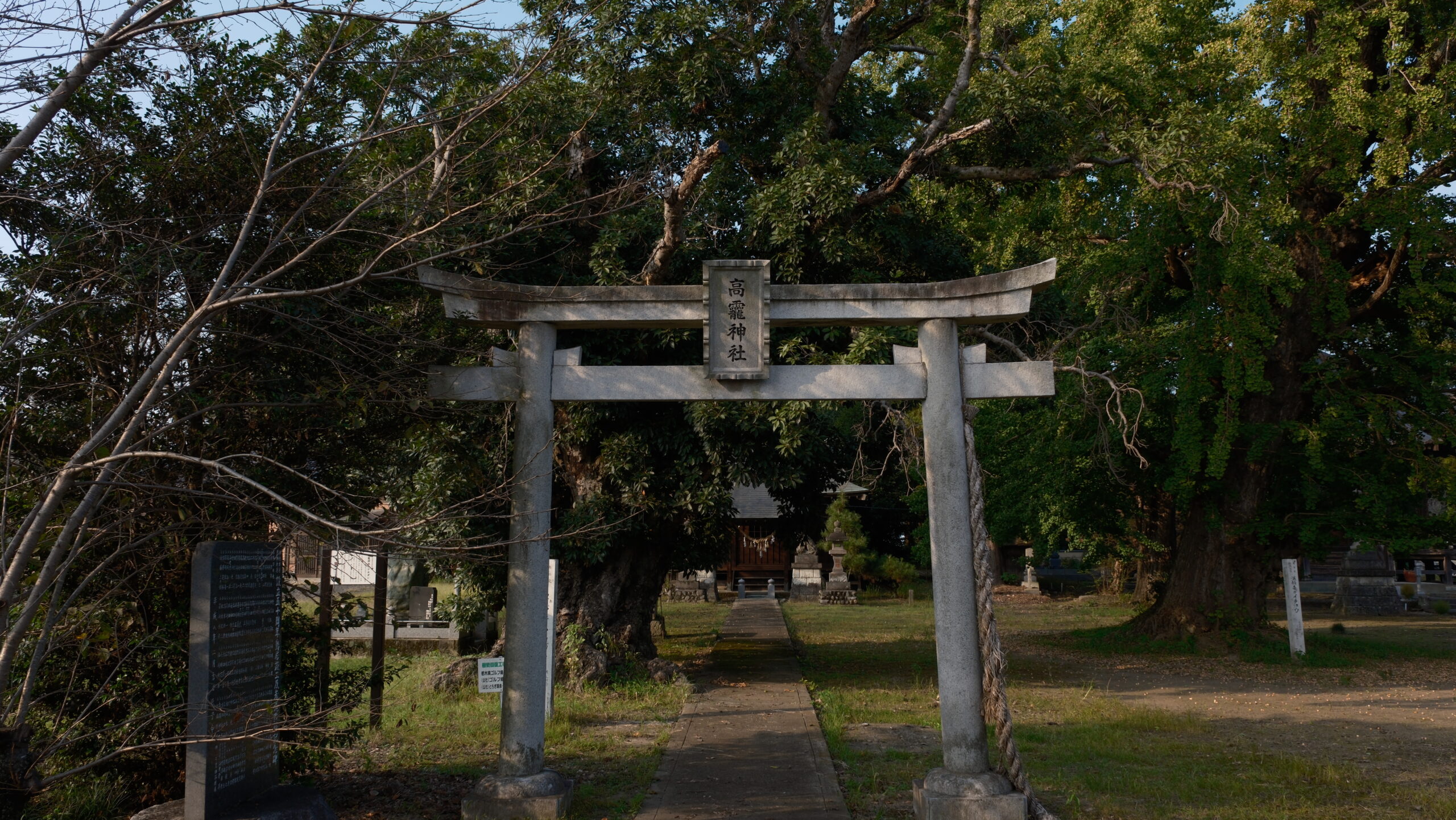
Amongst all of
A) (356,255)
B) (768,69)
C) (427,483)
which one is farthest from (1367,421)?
(356,255)

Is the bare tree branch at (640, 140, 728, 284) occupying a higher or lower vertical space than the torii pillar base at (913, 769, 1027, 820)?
higher

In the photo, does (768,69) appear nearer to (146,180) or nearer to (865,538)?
(146,180)

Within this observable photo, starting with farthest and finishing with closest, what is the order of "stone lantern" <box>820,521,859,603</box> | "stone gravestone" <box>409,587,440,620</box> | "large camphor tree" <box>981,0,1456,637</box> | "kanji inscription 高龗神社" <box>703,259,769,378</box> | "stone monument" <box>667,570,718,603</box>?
1. "stone monument" <box>667,570,718,603</box>
2. "stone lantern" <box>820,521,859,603</box>
3. "stone gravestone" <box>409,587,440,620</box>
4. "large camphor tree" <box>981,0,1456,637</box>
5. "kanji inscription 高龗神社" <box>703,259,769,378</box>

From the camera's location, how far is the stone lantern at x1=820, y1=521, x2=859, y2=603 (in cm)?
2798

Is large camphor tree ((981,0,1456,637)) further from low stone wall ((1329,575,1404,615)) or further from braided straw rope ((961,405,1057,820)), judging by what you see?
low stone wall ((1329,575,1404,615))

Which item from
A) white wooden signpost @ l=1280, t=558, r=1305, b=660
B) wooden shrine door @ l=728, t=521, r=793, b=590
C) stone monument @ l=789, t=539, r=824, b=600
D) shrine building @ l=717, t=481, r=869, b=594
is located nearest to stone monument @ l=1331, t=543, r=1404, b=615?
white wooden signpost @ l=1280, t=558, r=1305, b=660

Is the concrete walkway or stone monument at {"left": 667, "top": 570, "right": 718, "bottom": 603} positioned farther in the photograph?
stone monument at {"left": 667, "top": 570, "right": 718, "bottom": 603}

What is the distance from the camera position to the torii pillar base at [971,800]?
640 cm

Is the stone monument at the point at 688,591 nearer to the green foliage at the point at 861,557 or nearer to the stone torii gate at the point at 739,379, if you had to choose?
the green foliage at the point at 861,557

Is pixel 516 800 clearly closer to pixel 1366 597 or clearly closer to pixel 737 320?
pixel 737 320

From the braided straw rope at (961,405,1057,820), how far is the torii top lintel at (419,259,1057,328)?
81 centimetres

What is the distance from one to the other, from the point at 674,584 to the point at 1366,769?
22510mm

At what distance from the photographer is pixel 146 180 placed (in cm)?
592

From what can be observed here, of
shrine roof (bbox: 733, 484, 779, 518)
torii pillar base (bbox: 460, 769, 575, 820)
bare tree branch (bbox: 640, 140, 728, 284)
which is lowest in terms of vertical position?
torii pillar base (bbox: 460, 769, 575, 820)
